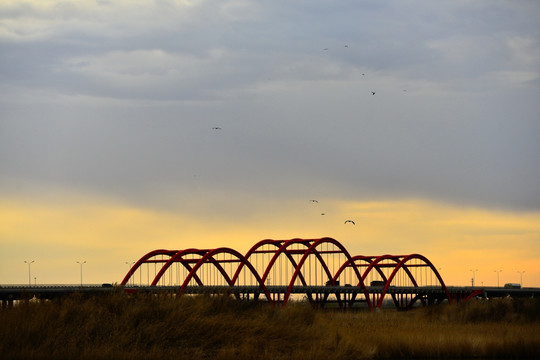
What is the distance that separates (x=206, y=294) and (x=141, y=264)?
54.6 m

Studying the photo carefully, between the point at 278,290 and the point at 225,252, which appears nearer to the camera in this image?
the point at 225,252

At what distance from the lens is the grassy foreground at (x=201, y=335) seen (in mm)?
42469

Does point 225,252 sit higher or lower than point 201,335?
higher

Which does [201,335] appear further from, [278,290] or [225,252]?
[278,290]

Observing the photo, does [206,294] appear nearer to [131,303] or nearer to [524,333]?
[131,303]

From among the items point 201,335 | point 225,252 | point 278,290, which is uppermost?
point 225,252

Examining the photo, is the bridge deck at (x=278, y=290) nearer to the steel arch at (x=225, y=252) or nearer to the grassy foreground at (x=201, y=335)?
the steel arch at (x=225, y=252)

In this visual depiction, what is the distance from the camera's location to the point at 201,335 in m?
46.9

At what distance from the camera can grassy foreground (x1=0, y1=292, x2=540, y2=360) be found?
4247cm

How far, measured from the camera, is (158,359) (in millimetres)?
41969

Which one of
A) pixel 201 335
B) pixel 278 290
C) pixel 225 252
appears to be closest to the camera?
pixel 201 335

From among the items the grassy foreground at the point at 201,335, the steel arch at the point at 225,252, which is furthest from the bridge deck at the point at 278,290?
the grassy foreground at the point at 201,335

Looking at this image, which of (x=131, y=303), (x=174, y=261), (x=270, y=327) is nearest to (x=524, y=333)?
(x=270, y=327)

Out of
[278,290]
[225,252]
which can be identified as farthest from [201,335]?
[278,290]
